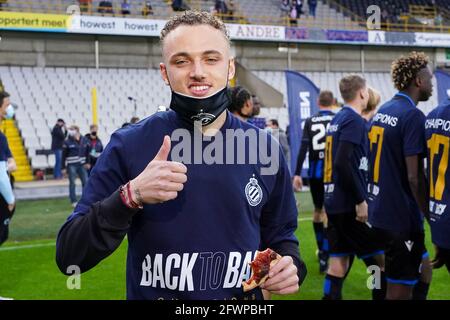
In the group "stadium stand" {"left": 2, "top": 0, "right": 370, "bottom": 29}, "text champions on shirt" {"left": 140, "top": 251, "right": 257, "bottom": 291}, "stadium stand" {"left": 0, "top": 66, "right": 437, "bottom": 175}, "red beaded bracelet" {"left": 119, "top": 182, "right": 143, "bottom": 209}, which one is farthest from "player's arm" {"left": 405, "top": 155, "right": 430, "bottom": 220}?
"stadium stand" {"left": 2, "top": 0, "right": 370, "bottom": 29}

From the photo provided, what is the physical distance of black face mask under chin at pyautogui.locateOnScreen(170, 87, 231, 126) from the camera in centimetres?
194

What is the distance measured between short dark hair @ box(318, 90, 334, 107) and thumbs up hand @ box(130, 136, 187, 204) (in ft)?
17.6

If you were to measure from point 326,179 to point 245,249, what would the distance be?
146 inches

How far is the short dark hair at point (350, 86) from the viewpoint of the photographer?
522 cm

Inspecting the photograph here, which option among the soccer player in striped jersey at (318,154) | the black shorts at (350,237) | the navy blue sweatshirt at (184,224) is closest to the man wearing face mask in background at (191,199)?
the navy blue sweatshirt at (184,224)

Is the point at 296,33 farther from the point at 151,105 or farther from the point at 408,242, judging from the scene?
the point at 408,242

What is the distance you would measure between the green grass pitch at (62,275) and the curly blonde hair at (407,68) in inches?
87.7

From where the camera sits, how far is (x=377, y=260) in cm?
524

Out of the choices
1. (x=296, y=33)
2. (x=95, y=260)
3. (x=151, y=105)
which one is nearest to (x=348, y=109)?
(x=95, y=260)

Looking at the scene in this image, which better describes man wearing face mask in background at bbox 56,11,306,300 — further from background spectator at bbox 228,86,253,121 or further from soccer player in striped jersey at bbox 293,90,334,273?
soccer player in striped jersey at bbox 293,90,334,273

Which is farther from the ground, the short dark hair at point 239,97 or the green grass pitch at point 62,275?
the short dark hair at point 239,97

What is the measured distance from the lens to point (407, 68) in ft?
14.3

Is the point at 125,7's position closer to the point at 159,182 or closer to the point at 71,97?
the point at 71,97

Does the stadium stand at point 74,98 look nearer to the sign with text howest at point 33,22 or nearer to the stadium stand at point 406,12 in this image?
the sign with text howest at point 33,22
